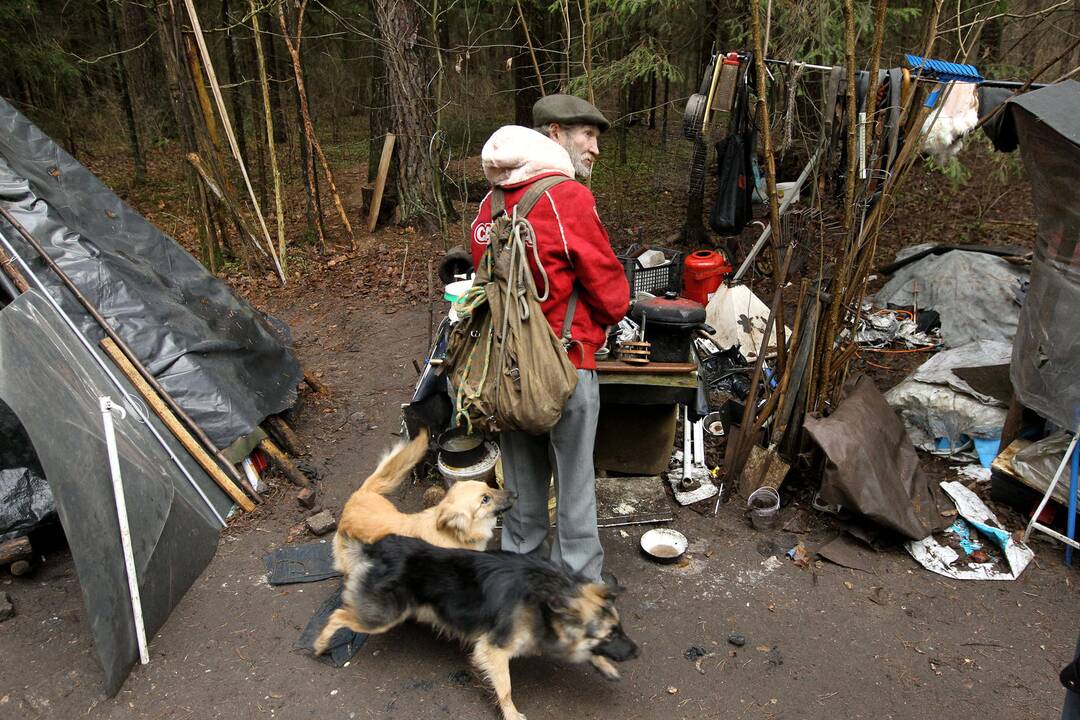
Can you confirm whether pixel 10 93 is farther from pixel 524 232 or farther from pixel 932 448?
pixel 932 448

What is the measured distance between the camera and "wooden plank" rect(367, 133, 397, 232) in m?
9.00

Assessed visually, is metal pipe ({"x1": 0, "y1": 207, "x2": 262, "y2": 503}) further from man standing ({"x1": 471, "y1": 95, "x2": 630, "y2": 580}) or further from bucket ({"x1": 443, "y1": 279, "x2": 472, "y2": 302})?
man standing ({"x1": 471, "y1": 95, "x2": 630, "y2": 580})

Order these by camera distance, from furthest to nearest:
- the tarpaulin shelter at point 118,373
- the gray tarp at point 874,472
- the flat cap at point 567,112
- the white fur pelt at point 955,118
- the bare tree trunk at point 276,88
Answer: the bare tree trunk at point 276,88
the white fur pelt at point 955,118
the gray tarp at point 874,472
the flat cap at point 567,112
the tarpaulin shelter at point 118,373

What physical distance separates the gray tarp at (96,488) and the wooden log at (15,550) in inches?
30.3

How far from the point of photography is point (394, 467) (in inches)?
144

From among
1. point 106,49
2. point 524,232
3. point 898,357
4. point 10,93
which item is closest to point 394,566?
point 524,232

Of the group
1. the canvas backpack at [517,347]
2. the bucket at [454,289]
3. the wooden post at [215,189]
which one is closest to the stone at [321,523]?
the bucket at [454,289]

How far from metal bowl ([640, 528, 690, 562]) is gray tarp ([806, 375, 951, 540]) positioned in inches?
36.1

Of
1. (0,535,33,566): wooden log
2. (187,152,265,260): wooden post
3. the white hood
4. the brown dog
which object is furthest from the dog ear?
(187,152,265,260): wooden post

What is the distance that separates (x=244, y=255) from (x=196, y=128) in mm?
1523

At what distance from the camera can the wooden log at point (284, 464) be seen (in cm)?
460

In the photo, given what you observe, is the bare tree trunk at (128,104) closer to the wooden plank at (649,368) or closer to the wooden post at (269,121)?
the wooden post at (269,121)

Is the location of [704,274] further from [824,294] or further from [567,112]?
[567,112]

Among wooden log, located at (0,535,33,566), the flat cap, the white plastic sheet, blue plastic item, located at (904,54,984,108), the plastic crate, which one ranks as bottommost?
the white plastic sheet
